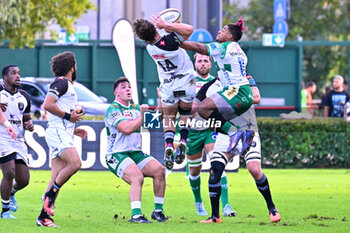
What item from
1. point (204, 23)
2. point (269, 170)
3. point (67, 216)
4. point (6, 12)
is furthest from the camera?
point (204, 23)

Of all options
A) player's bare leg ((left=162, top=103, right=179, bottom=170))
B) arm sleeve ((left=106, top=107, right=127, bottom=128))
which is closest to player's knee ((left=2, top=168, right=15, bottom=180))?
arm sleeve ((left=106, top=107, right=127, bottom=128))

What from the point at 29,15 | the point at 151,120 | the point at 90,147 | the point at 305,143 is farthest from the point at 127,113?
the point at 29,15

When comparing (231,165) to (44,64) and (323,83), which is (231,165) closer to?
(44,64)

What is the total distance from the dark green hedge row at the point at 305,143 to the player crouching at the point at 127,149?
1066 centimetres

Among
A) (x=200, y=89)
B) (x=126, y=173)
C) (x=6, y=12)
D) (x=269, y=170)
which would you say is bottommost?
(x=269, y=170)

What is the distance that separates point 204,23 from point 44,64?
62.3 feet

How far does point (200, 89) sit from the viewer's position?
1180cm

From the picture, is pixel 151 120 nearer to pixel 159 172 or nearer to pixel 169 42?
pixel 159 172

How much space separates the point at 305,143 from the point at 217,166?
35.8 feet

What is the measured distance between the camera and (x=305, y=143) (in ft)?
70.2

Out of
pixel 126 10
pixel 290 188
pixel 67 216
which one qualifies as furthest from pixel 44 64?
pixel 126 10

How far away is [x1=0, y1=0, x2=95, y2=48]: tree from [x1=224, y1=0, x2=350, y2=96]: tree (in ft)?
64.6

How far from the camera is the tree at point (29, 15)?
2370 cm

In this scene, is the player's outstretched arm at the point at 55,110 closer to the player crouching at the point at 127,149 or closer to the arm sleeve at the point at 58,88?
the arm sleeve at the point at 58,88
